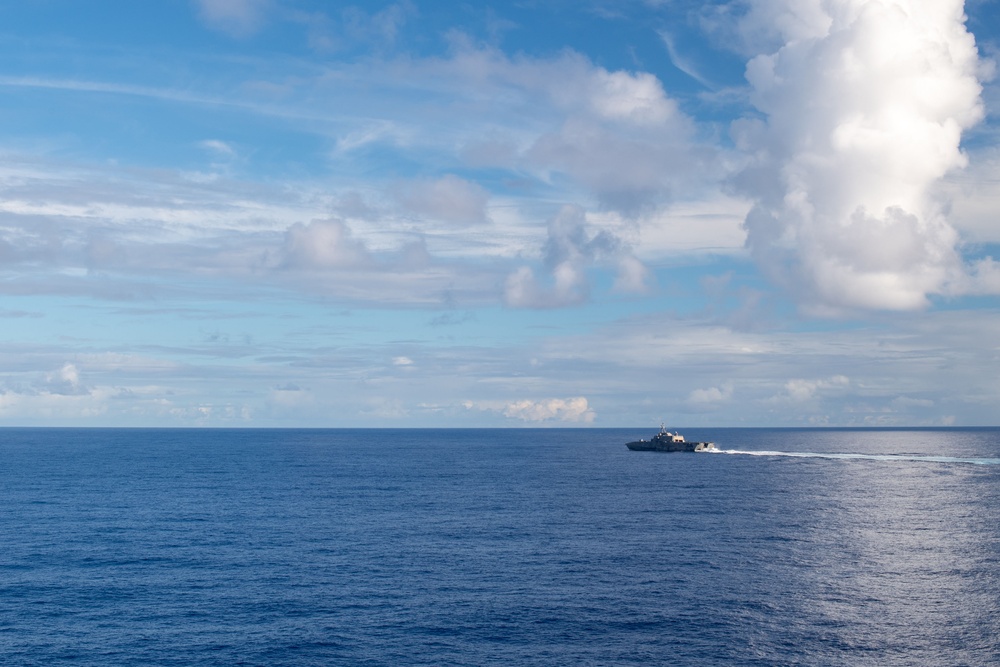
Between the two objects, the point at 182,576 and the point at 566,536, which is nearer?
the point at 182,576

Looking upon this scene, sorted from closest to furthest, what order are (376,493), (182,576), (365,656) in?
1. (365,656)
2. (182,576)
3. (376,493)

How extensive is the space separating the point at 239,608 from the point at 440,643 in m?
23.3

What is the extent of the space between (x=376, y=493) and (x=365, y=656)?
105m

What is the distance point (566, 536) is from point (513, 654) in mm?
50072

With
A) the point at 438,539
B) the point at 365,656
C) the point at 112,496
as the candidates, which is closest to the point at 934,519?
the point at 438,539

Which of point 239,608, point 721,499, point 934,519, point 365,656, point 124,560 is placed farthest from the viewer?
point 721,499

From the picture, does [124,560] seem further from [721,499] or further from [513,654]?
→ [721,499]

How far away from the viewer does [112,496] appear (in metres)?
165

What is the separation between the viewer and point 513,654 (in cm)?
6731

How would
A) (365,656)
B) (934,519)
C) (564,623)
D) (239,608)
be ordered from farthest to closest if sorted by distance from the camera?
1. (934,519)
2. (239,608)
3. (564,623)
4. (365,656)

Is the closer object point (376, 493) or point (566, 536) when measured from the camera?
point (566, 536)

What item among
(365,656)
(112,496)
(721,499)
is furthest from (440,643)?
(112,496)

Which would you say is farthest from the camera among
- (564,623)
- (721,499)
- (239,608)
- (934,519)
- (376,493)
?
(376,493)

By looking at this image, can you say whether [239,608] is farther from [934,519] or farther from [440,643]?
[934,519]
